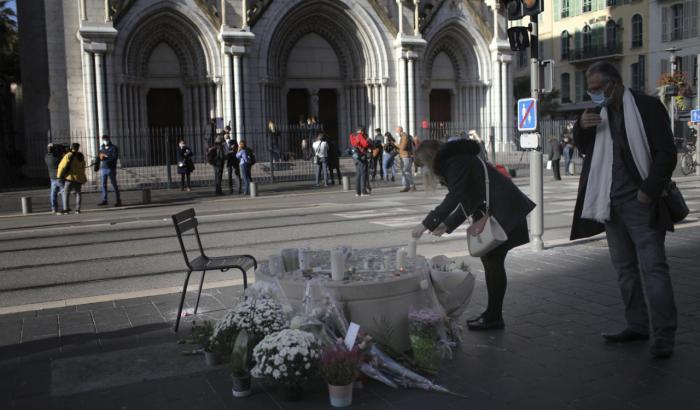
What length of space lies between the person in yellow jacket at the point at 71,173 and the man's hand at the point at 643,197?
14.8 meters

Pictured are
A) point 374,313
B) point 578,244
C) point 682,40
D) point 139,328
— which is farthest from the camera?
point 682,40

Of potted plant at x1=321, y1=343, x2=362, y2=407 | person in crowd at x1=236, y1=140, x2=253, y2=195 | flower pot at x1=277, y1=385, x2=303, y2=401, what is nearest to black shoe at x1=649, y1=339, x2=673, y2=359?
potted plant at x1=321, y1=343, x2=362, y2=407

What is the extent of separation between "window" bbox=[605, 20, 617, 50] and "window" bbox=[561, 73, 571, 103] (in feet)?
14.3

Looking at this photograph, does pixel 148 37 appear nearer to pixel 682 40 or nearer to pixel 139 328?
pixel 139 328

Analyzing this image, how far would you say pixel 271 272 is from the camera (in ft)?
17.1

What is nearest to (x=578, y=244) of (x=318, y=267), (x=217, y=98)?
(x=318, y=267)

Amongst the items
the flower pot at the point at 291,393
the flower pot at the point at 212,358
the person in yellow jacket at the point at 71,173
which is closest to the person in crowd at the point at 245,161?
the person in yellow jacket at the point at 71,173

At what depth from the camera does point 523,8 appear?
890cm

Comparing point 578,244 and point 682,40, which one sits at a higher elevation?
point 682,40

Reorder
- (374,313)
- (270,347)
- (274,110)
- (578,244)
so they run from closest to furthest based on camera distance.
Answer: (270,347) → (374,313) → (578,244) → (274,110)

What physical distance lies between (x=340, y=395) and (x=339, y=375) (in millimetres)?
116

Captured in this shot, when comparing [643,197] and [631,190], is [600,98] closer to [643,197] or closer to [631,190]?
[631,190]

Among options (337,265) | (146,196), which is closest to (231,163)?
(146,196)

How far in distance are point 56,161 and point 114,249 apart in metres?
7.72
